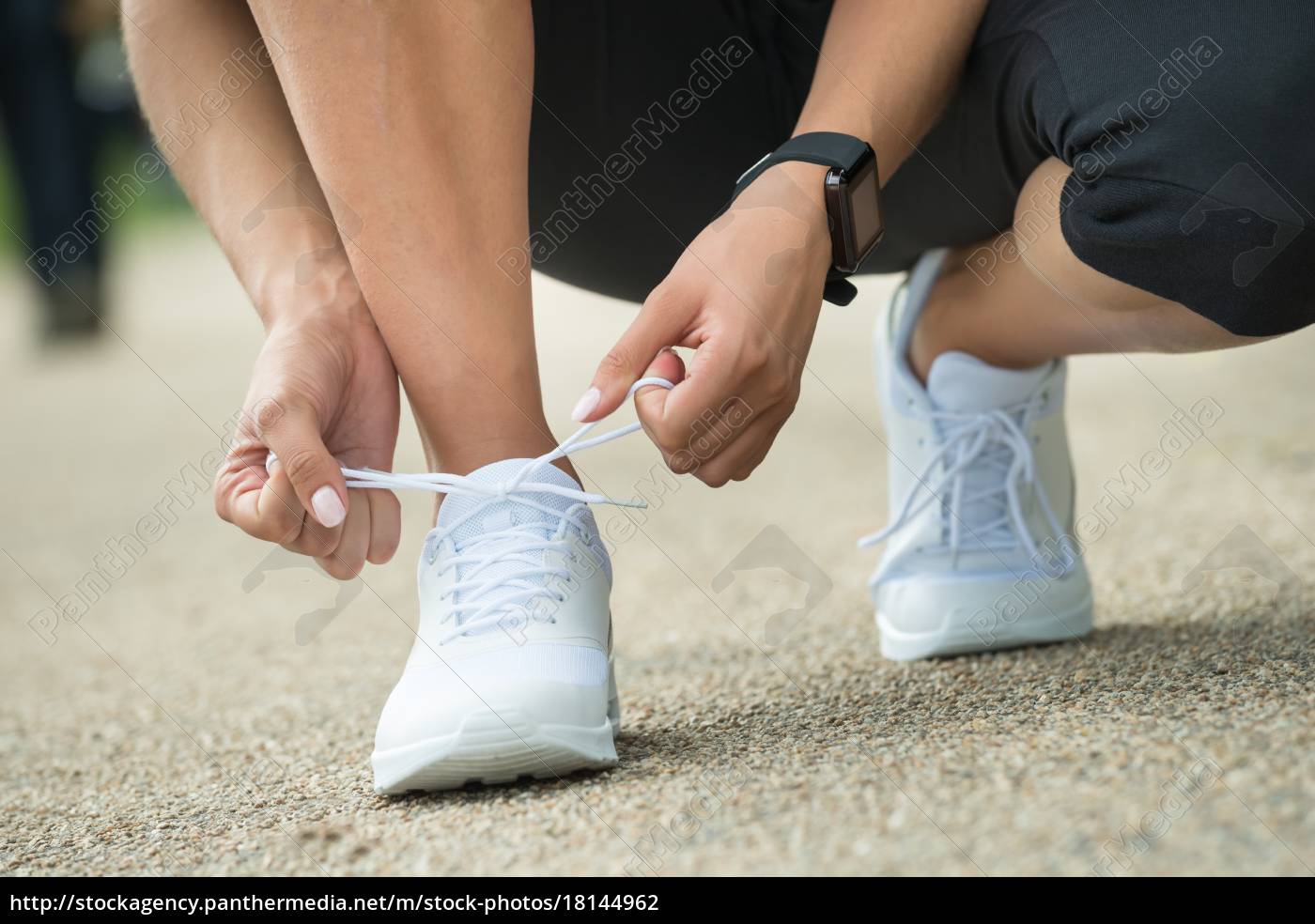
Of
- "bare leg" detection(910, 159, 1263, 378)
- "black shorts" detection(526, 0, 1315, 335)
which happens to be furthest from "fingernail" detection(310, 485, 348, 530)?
"bare leg" detection(910, 159, 1263, 378)

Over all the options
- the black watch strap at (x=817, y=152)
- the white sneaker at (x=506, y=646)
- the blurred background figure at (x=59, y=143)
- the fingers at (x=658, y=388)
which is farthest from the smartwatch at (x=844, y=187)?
the blurred background figure at (x=59, y=143)

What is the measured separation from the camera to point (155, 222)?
1036 centimetres

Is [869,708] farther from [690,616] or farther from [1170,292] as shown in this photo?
[690,616]

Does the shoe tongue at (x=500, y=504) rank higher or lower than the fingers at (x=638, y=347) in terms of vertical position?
lower

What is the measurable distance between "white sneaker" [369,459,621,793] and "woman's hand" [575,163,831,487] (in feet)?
0.33

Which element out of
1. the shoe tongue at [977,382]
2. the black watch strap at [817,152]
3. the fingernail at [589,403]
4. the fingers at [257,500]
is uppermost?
the black watch strap at [817,152]

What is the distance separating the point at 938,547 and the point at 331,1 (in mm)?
654

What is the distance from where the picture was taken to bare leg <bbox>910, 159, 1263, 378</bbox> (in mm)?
887

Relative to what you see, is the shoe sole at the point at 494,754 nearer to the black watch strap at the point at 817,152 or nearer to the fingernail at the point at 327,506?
the fingernail at the point at 327,506

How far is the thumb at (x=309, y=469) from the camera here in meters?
0.75

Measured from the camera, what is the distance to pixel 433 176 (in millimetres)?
815

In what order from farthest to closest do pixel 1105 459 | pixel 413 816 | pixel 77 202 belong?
pixel 77 202, pixel 1105 459, pixel 413 816
